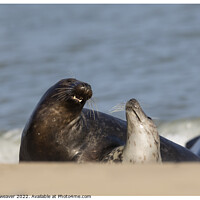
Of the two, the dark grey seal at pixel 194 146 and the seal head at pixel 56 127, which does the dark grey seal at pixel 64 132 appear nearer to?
the seal head at pixel 56 127

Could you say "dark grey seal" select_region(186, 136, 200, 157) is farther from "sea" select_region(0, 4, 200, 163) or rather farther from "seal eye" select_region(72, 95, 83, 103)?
"seal eye" select_region(72, 95, 83, 103)

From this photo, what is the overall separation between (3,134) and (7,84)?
99.8 inches

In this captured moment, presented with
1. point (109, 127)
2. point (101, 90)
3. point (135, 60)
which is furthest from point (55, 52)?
point (109, 127)

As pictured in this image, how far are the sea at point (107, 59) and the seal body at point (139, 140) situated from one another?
3.66 m

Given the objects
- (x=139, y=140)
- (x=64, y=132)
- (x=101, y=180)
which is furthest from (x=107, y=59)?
(x=101, y=180)

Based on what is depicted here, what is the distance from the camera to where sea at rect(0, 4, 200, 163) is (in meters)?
11.2

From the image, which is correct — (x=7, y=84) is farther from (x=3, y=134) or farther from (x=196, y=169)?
(x=196, y=169)

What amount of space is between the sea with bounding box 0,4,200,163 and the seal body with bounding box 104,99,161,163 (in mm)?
3655

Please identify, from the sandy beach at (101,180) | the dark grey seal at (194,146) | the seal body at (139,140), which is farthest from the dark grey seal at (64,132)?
the dark grey seal at (194,146)

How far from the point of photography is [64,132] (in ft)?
21.4

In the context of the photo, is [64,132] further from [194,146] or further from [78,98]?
[194,146]

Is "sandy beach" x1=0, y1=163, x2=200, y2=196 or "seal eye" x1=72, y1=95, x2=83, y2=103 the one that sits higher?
"seal eye" x1=72, y1=95, x2=83, y2=103

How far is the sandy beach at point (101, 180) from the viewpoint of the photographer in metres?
4.46

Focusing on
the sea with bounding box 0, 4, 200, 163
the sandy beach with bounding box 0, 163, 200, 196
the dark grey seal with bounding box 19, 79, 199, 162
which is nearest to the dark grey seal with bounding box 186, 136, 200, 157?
the sea with bounding box 0, 4, 200, 163
